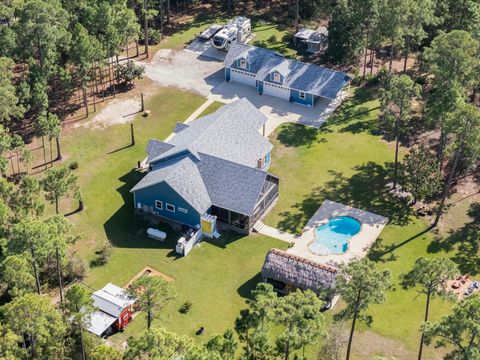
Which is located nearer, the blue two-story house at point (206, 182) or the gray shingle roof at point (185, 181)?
the gray shingle roof at point (185, 181)

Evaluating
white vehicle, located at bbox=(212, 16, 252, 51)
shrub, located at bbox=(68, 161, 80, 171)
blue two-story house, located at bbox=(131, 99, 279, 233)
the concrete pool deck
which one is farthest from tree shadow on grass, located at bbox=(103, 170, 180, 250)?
white vehicle, located at bbox=(212, 16, 252, 51)

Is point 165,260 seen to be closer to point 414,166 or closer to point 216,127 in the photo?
point 216,127

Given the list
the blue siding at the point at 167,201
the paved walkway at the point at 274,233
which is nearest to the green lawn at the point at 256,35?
the blue siding at the point at 167,201

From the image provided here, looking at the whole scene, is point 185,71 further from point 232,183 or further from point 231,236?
point 231,236

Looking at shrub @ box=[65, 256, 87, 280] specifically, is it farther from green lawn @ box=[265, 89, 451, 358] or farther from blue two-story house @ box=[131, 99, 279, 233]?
green lawn @ box=[265, 89, 451, 358]

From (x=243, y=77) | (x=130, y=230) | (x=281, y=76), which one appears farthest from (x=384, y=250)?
(x=243, y=77)

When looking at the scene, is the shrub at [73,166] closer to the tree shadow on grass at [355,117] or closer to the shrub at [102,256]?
the shrub at [102,256]

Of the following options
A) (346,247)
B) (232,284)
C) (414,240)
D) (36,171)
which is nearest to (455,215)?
(414,240)
